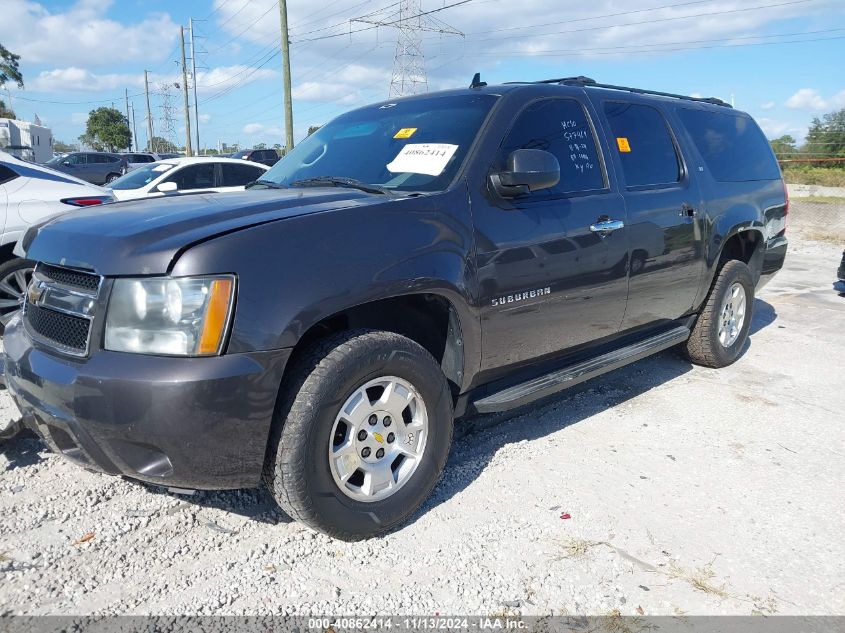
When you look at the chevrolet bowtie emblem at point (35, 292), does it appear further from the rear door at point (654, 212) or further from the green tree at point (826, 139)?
the green tree at point (826, 139)

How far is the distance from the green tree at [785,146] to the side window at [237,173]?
862 inches

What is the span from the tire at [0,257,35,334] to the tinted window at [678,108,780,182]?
5.25 metres

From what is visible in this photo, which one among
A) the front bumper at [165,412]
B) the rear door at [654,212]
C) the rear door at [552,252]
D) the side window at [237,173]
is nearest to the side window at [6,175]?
the front bumper at [165,412]

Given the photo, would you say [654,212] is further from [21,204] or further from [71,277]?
[21,204]

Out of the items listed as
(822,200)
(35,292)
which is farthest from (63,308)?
(822,200)

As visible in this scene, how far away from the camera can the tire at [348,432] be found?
246 centimetres

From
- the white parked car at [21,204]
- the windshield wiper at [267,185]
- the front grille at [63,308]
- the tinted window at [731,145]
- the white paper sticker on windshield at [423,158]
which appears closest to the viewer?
the front grille at [63,308]

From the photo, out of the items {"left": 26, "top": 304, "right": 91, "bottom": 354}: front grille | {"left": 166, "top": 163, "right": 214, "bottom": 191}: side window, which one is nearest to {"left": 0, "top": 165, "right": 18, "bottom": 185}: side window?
{"left": 26, "top": 304, "right": 91, "bottom": 354}: front grille

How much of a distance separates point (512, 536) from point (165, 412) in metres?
1.53

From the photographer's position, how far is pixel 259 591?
245 cm

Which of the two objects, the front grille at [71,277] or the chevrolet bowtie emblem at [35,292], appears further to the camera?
the chevrolet bowtie emblem at [35,292]

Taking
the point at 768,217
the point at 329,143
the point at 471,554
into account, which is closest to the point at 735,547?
the point at 471,554

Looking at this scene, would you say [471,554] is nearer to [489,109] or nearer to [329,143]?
[489,109]

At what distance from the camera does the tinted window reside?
4.79 metres
